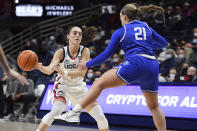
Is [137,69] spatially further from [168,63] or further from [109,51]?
[168,63]

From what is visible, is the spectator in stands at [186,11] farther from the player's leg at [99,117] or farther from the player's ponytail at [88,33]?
the player's leg at [99,117]

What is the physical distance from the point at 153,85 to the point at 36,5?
480 inches

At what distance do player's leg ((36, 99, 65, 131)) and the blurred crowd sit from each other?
4124mm

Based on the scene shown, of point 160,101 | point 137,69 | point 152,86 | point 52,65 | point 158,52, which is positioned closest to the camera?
point 137,69

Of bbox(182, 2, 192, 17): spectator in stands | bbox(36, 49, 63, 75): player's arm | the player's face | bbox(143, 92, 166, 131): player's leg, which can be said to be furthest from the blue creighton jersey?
bbox(182, 2, 192, 17): spectator in stands

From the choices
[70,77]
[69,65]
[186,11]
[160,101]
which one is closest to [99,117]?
[70,77]

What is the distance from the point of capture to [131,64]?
4.26 metres

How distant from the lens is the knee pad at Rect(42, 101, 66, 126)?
486 cm

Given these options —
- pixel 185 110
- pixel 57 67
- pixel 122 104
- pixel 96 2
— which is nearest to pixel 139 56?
pixel 57 67

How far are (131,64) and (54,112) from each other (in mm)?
1353

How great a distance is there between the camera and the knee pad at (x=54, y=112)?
191 inches

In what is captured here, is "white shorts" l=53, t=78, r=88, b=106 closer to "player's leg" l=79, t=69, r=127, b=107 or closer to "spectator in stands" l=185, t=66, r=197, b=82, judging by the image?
"player's leg" l=79, t=69, r=127, b=107

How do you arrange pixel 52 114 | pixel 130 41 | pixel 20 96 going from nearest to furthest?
pixel 130 41
pixel 52 114
pixel 20 96

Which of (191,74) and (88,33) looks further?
(191,74)
